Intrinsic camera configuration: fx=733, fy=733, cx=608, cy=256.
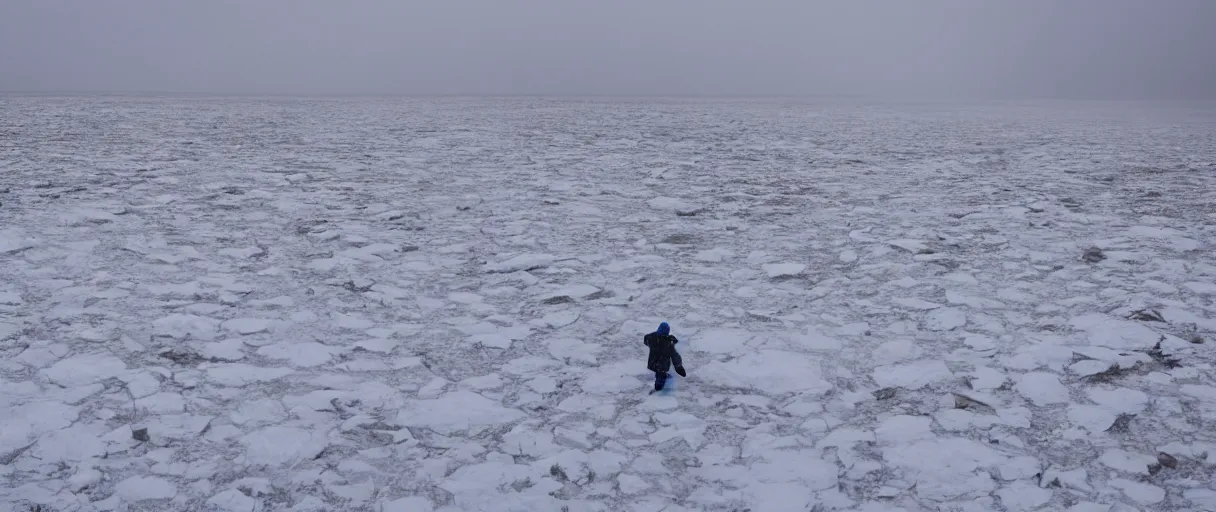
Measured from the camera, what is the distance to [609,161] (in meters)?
9.64

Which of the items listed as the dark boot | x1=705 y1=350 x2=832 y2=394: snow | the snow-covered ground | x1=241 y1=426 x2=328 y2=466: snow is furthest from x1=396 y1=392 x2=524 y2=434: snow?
x1=705 y1=350 x2=832 y2=394: snow

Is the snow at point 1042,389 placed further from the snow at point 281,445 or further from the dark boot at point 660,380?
the snow at point 281,445

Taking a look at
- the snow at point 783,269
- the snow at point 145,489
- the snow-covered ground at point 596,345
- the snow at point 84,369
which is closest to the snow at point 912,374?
the snow-covered ground at point 596,345

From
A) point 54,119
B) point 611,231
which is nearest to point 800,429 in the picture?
point 611,231

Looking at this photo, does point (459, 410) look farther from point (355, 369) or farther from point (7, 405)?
point (7, 405)

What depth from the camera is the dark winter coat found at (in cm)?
323

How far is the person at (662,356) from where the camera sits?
3.23 meters

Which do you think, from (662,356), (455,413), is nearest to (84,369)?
(455,413)

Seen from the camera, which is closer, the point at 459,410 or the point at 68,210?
the point at 459,410

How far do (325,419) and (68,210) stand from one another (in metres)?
4.44

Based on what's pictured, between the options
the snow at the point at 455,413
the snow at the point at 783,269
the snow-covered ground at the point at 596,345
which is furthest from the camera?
the snow at the point at 783,269

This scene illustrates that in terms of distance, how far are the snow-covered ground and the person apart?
10 centimetres

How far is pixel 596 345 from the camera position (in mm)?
3797

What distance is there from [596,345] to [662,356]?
0.63 meters
